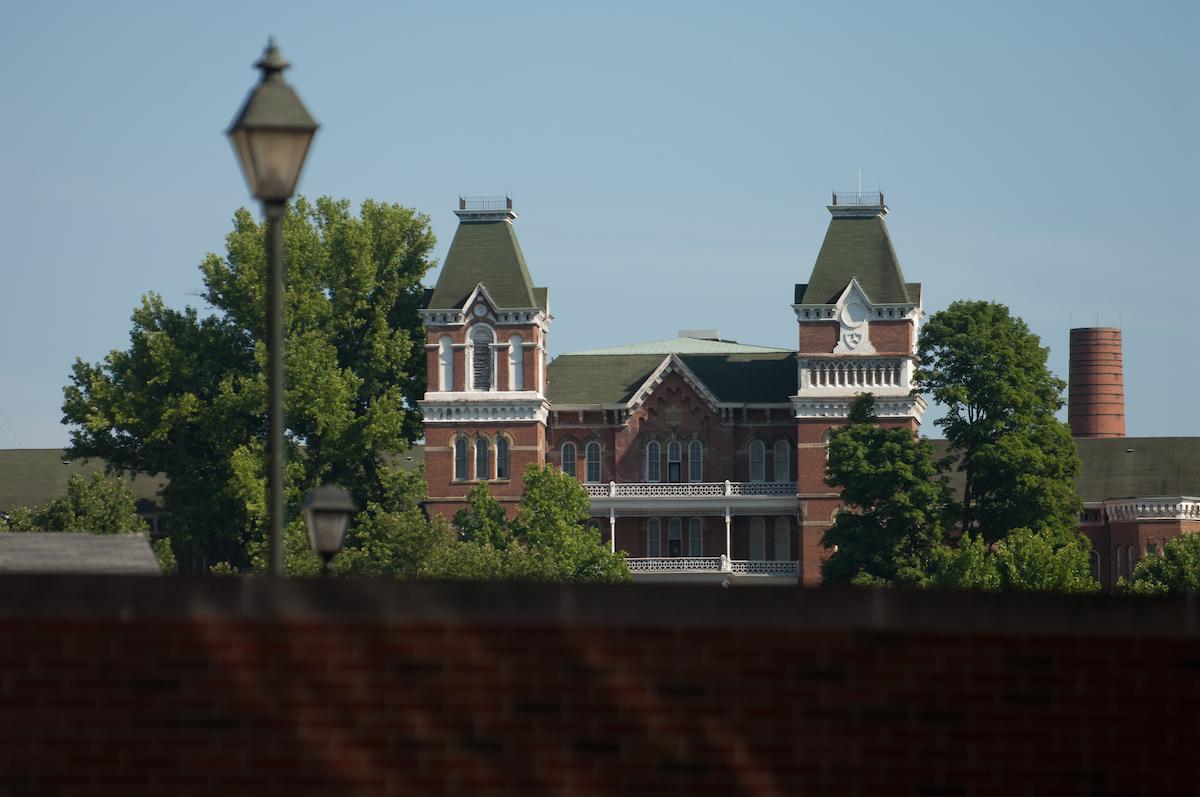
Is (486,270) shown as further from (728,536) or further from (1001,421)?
(1001,421)

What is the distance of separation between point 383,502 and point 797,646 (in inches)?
3339

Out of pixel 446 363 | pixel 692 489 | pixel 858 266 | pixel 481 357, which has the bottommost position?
pixel 692 489

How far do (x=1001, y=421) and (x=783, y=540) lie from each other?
1281 centimetres

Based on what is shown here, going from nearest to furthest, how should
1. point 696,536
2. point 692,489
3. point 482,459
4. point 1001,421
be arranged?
point 1001,421 < point 482,459 < point 692,489 < point 696,536

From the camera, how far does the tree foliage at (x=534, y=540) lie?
8431 cm

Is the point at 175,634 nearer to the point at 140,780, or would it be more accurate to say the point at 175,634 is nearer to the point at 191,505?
the point at 140,780

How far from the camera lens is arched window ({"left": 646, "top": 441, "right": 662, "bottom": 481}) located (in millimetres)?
99125

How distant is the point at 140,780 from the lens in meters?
12.1

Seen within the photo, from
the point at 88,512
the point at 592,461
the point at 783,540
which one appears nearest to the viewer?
the point at 88,512

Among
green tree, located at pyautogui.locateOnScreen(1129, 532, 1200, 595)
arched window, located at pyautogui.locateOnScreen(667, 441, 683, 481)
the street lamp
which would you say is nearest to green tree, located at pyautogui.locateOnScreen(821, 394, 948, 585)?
green tree, located at pyautogui.locateOnScreen(1129, 532, 1200, 595)

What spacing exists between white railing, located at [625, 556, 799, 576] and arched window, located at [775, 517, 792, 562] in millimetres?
1098

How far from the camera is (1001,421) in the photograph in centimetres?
8725

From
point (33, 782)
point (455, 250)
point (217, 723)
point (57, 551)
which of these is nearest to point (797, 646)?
point (217, 723)
